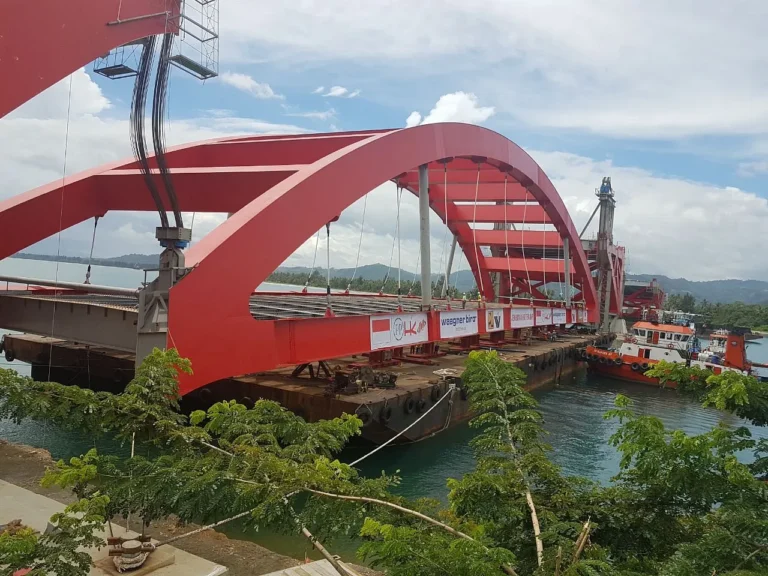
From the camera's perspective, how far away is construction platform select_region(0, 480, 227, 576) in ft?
18.4

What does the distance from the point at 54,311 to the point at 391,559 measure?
972 cm

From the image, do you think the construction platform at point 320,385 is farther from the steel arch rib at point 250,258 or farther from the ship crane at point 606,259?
the ship crane at point 606,259

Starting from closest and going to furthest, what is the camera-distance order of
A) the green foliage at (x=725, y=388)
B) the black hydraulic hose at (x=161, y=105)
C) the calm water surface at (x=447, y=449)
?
the green foliage at (x=725, y=388), the black hydraulic hose at (x=161, y=105), the calm water surface at (x=447, y=449)

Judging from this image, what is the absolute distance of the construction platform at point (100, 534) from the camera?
18.4 feet

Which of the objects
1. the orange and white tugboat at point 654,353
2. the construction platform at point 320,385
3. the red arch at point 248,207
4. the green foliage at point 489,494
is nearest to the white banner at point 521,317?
the construction platform at point 320,385

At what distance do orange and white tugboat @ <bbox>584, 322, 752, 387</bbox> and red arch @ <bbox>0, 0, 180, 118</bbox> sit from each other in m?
26.1

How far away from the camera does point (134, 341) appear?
9461mm

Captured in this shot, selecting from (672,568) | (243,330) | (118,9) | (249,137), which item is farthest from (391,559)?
(249,137)

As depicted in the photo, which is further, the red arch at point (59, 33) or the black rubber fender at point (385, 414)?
the black rubber fender at point (385, 414)

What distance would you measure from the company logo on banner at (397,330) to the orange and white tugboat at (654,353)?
59.0 feet

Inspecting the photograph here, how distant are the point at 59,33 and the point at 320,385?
872cm

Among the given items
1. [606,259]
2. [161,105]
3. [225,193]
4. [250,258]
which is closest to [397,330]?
[250,258]

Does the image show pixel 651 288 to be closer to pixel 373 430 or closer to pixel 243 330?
pixel 373 430

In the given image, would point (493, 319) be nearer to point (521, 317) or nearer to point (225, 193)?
point (521, 317)
